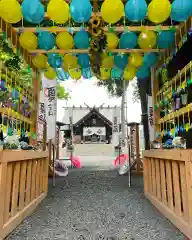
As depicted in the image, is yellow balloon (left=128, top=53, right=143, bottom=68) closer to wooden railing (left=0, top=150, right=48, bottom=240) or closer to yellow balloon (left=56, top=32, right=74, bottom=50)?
yellow balloon (left=56, top=32, right=74, bottom=50)

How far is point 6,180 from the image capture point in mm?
2455

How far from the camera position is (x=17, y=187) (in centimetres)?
282

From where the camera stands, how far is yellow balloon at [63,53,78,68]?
173 inches

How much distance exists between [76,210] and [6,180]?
4.44 ft

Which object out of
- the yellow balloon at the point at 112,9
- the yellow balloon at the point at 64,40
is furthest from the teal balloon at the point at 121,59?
the yellow balloon at the point at 112,9

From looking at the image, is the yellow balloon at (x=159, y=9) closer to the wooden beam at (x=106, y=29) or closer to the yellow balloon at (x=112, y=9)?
the yellow balloon at (x=112, y=9)

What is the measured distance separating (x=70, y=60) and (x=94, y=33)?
1.13 meters

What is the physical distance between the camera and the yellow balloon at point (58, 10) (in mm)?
3135

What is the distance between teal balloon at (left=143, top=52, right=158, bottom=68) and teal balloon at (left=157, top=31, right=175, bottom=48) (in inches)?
23.0

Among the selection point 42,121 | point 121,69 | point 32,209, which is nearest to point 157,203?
point 32,209

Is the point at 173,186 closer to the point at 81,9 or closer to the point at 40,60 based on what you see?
the point at 81,9

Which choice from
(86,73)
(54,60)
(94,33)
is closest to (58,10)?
(94,33)

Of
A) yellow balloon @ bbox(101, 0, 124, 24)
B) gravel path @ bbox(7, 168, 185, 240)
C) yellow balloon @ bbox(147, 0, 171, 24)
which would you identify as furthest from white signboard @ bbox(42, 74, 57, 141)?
yellow balloon @ bbox(147, 0, 171, 24)

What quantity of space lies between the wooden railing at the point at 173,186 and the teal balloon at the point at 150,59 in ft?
5.46
